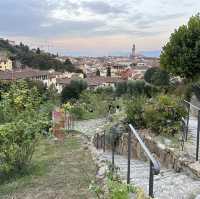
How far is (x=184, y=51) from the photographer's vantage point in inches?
671

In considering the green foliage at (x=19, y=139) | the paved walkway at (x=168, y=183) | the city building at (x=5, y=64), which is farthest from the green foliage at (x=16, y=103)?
the city building at (x=5, y=64)

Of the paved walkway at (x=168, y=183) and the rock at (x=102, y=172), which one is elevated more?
the paved walkway at (x=168, y=183)

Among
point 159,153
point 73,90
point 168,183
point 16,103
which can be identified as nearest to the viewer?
point 168,183

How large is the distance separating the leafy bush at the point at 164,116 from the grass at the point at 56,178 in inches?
64.5

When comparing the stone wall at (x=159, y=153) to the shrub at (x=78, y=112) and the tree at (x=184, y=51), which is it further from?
the tree at (x=184, y=51)

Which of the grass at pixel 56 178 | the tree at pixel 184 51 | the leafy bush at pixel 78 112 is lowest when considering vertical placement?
the leafy bush at pixel 78 112

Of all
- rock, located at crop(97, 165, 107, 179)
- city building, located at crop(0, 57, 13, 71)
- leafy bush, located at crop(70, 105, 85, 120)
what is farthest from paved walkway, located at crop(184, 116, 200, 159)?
city building, located at crop(0, 57, 13, 71)

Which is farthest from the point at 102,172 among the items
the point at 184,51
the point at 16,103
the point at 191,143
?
the point at 184,51

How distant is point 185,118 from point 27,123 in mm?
3705

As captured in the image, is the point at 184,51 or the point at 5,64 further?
the point at 5,64

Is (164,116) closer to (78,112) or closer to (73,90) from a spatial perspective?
(78,112)

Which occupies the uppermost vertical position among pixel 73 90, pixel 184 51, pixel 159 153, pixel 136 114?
pixel 184 51

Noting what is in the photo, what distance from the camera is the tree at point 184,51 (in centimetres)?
1686

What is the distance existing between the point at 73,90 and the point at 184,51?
17.7 m
